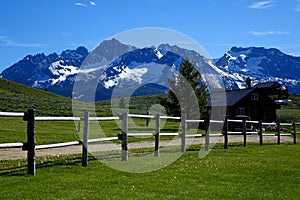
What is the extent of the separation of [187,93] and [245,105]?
717 inches

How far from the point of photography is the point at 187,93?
4572 centimetres

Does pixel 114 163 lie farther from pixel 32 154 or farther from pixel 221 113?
pixel 221 113

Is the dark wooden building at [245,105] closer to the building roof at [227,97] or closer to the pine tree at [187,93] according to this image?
the building roof at [227,97]

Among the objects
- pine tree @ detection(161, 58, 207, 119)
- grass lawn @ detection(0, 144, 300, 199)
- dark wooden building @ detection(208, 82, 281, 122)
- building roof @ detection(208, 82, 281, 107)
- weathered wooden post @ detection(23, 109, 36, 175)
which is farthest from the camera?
dark wooden building @ detection(208, 82, 281, 122)

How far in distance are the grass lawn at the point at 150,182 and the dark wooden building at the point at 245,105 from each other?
4678 centimetres

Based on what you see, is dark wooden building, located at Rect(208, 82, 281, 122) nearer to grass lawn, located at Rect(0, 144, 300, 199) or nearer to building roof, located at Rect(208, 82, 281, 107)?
building roof, located at Rect(208, 82, 281, 107)

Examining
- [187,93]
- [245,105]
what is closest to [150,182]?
[187,93]

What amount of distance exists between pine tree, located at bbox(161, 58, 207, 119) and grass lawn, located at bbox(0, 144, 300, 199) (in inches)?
1229

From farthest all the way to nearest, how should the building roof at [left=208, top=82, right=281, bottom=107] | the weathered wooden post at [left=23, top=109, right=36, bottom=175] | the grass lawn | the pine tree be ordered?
the building roof at [left=208, top=82, right=281, bottom=107] < the pine tree < the weathered wooden post at [left=23, top=109, right=36, bottom=175] < the grass lawn

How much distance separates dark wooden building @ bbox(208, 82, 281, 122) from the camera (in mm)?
60125

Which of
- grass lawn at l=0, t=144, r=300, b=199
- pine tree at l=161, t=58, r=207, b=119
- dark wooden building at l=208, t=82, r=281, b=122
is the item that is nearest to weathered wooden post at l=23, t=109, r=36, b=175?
grass lawn at l=0, t=144, r=300, b=199

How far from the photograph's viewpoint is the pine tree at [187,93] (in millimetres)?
45219

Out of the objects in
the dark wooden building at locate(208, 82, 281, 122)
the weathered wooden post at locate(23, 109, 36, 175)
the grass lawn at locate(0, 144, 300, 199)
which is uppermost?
the dark wooden building at locate(208, 82, 281, 122)

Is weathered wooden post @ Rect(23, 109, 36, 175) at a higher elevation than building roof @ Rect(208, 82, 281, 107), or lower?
lower
